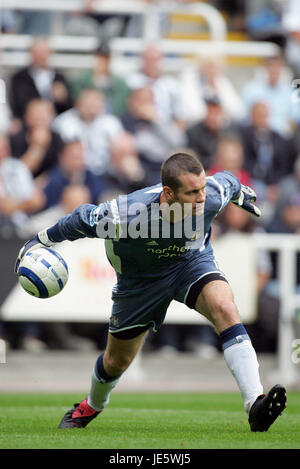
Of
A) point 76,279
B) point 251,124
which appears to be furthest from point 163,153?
point 76,279

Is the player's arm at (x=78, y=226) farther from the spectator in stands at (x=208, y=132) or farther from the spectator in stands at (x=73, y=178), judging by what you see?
the spectator in stands at (x=208, y=132)

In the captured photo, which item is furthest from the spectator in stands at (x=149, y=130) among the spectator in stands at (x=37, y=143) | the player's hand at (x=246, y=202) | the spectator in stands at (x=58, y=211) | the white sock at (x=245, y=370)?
the white sock at (x=245, y=370)

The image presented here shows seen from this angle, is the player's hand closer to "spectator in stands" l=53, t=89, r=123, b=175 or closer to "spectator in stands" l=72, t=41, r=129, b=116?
"spectator in stands" l=53, t=89, r=123, b=175

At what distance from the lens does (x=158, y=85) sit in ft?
51.4

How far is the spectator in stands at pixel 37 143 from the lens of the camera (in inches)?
566

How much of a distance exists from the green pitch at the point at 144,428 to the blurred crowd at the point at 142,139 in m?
2.88

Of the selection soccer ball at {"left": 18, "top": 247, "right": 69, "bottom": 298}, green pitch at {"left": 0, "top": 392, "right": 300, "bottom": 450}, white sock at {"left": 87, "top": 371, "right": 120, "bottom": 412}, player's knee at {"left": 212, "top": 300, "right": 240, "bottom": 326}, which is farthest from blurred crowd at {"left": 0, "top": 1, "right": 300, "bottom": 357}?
player's knee at {"left": 212, "top": 300, "right": 240, "bottom": 326}

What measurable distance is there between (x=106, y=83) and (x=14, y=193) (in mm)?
2900

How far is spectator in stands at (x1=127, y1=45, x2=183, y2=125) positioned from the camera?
15484 mm

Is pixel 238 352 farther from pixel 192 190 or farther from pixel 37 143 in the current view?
pixel 37 143

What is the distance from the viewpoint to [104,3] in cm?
1642

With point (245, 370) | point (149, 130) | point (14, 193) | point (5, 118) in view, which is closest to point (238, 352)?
point (245, 370)

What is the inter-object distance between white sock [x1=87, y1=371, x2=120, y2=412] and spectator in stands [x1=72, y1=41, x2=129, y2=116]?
314 inches
